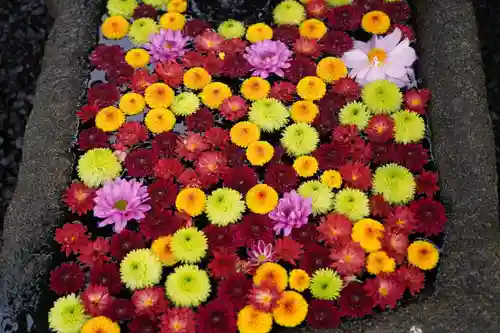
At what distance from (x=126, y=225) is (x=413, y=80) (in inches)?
57.5

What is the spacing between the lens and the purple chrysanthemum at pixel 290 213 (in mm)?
2805

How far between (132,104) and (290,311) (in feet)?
3.92

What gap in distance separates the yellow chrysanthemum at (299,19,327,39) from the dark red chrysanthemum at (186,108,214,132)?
2.23 ft

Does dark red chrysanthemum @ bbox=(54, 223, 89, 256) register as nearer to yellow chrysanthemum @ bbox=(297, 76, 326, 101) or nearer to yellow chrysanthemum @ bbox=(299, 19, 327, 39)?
yellow chrysanthemum @ bbox=(297, 76, 326, 101)

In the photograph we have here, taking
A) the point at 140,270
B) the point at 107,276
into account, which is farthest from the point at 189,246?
the point at 107,276

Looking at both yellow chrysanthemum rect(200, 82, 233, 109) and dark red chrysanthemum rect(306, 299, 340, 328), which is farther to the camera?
yellow chrysanthemum rect(200, 82, 233, 109)

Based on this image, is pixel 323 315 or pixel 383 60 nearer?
pixel 323 315

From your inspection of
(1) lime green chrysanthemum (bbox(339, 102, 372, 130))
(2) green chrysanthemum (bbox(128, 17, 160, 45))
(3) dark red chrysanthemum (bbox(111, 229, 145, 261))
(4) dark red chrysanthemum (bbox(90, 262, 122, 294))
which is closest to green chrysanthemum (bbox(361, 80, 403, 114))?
(1) lime green chrysanthemum (bbox(339, 102, 372, 130))

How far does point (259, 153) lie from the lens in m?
3.00

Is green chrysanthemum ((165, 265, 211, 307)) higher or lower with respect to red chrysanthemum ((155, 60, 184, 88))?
lower

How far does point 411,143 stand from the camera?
10.0 feet

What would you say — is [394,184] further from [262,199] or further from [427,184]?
[262,199]

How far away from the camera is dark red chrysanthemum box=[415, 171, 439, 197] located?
114 inches

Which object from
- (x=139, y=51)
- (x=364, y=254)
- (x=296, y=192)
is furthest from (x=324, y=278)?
(x=139, y=51)
